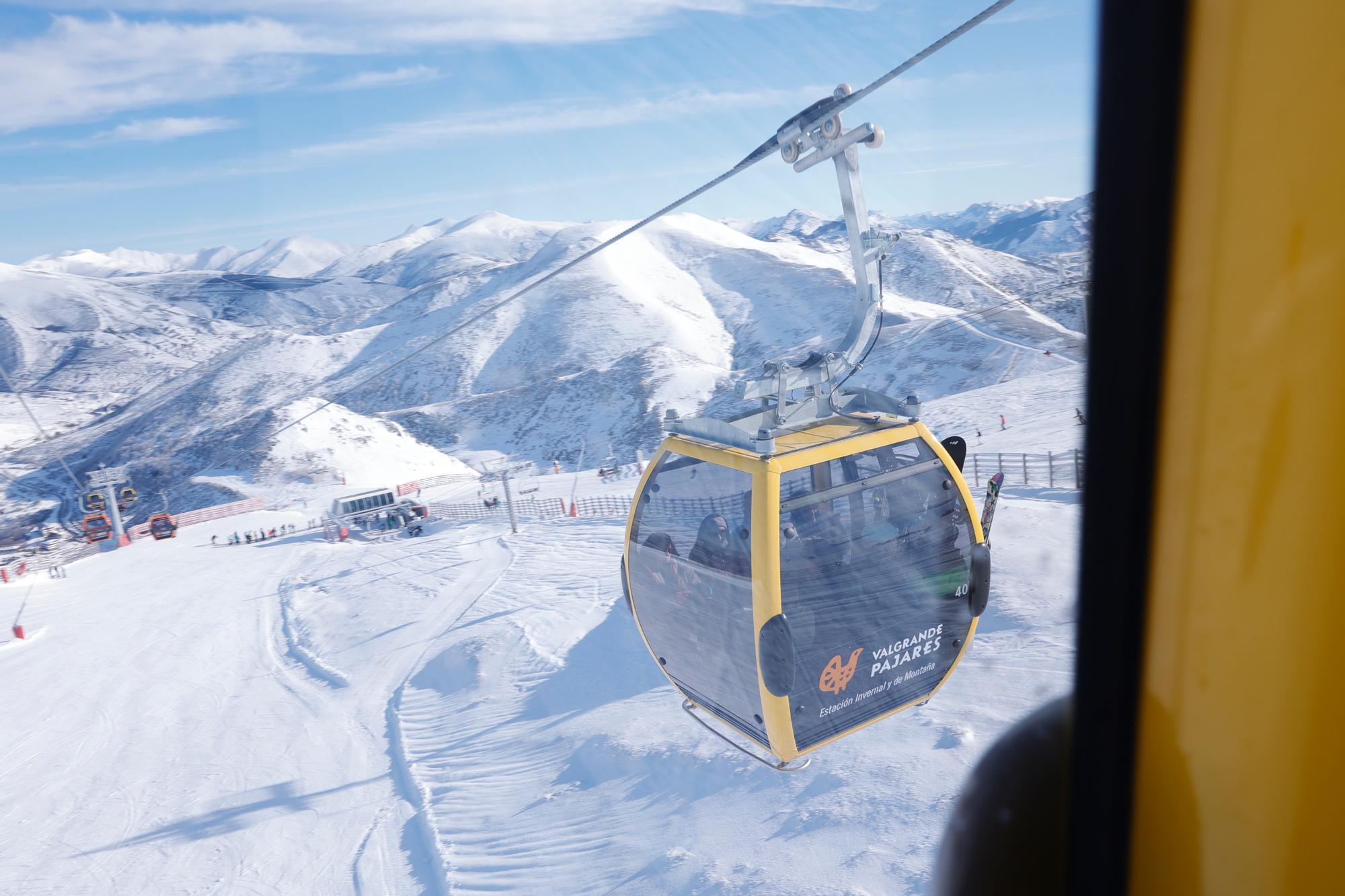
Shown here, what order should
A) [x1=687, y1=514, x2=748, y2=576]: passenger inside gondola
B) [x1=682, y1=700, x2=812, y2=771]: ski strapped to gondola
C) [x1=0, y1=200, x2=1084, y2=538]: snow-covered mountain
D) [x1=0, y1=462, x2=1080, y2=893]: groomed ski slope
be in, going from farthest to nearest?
[x1=0, y1=200, x2=1084, y2=538]: snow-covered mountain, [x1=0, y1=462, x2=1080, y2=893]: groomed ski slope, [x1=682, y1=700, x2=812, y2=771]: ski strapped to gondola, [x1=687, y1=514, x2=748, y2=576]: passenger inside gondola

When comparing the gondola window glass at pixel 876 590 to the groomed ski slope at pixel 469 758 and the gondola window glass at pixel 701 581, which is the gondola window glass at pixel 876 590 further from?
→ the groomed ski slope at pixel 469 758

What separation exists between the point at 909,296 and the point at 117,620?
7982 centimetres

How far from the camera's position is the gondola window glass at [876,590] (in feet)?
16.6

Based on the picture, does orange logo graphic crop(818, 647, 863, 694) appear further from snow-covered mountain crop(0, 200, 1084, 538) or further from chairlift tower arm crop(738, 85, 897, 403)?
snow-covered mountain crop(0, 200, 1084, 538)

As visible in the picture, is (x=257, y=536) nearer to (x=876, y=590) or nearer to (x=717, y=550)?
(x=717, y=550)

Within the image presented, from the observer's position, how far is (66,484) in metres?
71.3

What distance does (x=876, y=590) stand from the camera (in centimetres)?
521

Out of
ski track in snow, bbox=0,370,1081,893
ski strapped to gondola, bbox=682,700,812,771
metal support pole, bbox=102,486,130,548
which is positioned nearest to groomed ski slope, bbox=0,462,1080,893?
ski track in snow, bbox=0,370,1081,893

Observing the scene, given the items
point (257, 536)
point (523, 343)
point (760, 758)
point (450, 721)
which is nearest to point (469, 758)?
point (450, 721)

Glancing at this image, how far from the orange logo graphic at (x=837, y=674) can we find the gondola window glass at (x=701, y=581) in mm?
486

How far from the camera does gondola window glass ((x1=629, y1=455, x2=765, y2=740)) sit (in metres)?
5.23

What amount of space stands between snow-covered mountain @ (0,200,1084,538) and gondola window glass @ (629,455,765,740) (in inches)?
1596

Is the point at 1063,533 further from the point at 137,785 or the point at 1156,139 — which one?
the point at 137,785

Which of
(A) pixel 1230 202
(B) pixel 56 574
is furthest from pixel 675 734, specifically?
(B) pixel 56 574
